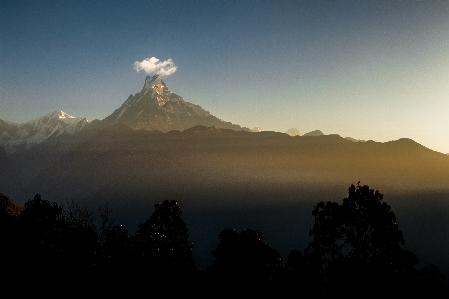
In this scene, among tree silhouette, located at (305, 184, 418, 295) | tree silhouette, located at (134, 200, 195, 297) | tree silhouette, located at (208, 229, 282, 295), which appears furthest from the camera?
tree silhouette, located at (208, 229, 282, 295)

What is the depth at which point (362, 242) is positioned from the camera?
2986 cm

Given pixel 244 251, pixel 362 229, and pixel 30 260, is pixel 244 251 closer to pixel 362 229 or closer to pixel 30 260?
pixel 362 229

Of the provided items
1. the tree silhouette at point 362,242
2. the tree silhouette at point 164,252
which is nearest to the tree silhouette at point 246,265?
the tree silhouette at point 164,252

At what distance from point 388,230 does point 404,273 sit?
4.18m

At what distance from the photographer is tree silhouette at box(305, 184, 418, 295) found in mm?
23266

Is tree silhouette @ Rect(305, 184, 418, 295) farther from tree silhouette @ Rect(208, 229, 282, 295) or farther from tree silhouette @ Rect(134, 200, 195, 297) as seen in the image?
tree silhouette @ Rect(134, 200, 195, 297)

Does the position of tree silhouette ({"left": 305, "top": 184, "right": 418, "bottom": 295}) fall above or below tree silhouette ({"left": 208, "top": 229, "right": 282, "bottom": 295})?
above

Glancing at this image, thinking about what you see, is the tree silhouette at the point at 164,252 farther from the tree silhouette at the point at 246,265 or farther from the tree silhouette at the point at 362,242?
the tree silhouette at the point at 362,242

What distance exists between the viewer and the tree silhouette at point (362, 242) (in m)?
23.3

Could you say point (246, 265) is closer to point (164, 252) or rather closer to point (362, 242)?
point (164, 252)

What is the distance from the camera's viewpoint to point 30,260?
86.7ft

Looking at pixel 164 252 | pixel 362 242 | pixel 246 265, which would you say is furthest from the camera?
pixel 164 252

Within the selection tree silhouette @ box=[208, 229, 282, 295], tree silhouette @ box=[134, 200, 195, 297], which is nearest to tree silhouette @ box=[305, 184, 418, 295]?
tree silhouette @ box=[208, 229, 282, 295]

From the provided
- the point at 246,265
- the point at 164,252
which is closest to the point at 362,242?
the point at 246,265
